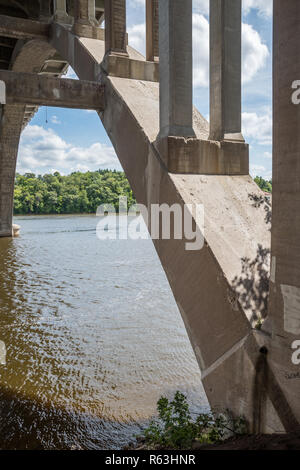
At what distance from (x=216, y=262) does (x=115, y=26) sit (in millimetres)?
5104

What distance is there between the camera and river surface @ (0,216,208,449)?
437 cm

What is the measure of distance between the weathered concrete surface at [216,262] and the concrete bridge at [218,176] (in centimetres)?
1

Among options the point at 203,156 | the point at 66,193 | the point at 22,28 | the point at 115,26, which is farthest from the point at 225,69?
the point at 66,193

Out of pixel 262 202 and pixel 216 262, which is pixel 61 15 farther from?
pixel 216 262

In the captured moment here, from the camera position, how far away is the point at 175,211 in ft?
13.1

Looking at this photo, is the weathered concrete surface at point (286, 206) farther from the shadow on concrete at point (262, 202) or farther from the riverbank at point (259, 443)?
the shadow on concrete at point (262, 202)

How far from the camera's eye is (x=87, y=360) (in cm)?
626

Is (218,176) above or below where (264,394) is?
above

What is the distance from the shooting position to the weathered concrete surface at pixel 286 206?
8.57 ft

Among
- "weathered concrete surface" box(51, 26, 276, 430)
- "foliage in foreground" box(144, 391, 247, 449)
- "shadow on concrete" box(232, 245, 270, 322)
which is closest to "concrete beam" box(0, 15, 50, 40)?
"weathered concrete surface" box(51, 26, 276, 430)

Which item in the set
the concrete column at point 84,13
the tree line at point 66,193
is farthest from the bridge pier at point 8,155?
the tree line at point 66,193

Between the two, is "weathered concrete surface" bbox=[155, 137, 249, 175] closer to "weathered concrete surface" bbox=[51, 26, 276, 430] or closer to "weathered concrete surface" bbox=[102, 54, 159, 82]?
"weathered concrete surface" bbox=[51, 26, 276, 430]

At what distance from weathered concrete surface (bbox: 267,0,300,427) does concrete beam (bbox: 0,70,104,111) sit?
404cm

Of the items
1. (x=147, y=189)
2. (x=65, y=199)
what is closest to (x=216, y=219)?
(x=147, y=189)
